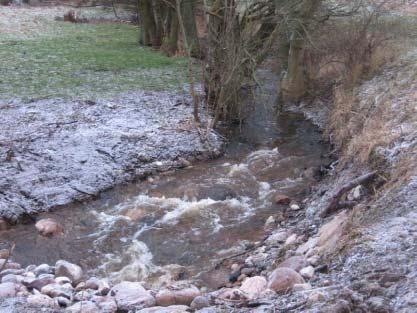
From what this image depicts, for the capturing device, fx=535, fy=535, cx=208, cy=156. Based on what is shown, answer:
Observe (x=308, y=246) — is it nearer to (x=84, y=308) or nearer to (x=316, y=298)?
(x=316, y=298)

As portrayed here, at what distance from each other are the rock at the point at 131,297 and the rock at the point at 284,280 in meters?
1.08

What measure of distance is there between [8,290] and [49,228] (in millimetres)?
2090

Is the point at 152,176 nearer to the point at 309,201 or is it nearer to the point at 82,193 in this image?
the point at 82,193

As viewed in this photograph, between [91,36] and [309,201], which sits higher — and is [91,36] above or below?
above

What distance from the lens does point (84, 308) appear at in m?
4.54

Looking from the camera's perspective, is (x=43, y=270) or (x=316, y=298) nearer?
(x=316, y=298)

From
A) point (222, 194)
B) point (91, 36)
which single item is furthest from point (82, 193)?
point (91, 36)

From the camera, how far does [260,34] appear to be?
1213 centimetres

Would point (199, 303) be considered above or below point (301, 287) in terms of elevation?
below

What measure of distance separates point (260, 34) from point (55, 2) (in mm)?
21155

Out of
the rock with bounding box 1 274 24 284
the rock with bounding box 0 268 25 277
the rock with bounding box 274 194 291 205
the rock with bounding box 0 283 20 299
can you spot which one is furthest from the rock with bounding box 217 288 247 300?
the rock with bounding box 274 194 291 205

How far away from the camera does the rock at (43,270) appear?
19.6 ft

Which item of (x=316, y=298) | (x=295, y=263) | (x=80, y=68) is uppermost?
(x=80, y=68)

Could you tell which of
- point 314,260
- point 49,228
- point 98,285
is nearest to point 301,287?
point 314,260
